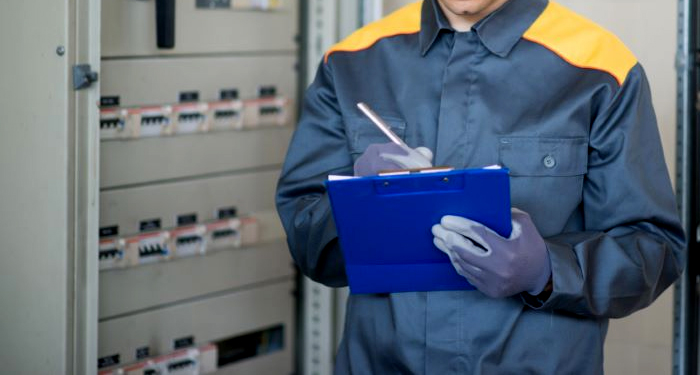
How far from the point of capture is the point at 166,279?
2.42 m

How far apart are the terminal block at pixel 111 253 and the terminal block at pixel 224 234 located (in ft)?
0.90

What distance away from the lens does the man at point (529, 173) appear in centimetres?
156

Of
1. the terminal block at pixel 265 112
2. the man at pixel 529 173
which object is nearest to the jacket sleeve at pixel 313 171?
the man at pixel 529 173

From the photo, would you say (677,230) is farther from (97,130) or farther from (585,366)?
(97,130)

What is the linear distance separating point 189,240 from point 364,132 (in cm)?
87

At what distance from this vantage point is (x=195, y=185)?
2467 millimetres

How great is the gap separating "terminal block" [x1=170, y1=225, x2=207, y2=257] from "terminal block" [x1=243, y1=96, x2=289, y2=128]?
309 millimetres

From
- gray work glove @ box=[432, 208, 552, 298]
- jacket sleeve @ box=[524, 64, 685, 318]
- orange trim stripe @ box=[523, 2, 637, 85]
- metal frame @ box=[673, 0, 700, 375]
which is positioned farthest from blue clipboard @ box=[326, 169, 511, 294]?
metal frame @ box=[673, 0, 700, 375]

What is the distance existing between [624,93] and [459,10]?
0.31m

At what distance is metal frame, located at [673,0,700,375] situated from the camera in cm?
215

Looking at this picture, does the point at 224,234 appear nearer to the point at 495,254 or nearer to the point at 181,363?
the point at 181,363

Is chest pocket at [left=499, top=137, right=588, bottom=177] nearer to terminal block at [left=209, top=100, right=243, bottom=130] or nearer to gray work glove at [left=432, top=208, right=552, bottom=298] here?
gray work glove at [left=432, top=208, right=552, bottom=298]

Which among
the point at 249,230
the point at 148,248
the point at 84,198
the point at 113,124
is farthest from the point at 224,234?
the point at 84,198

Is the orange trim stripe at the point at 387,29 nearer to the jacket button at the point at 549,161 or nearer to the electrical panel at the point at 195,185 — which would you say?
the jacket button at the point at 549,161
